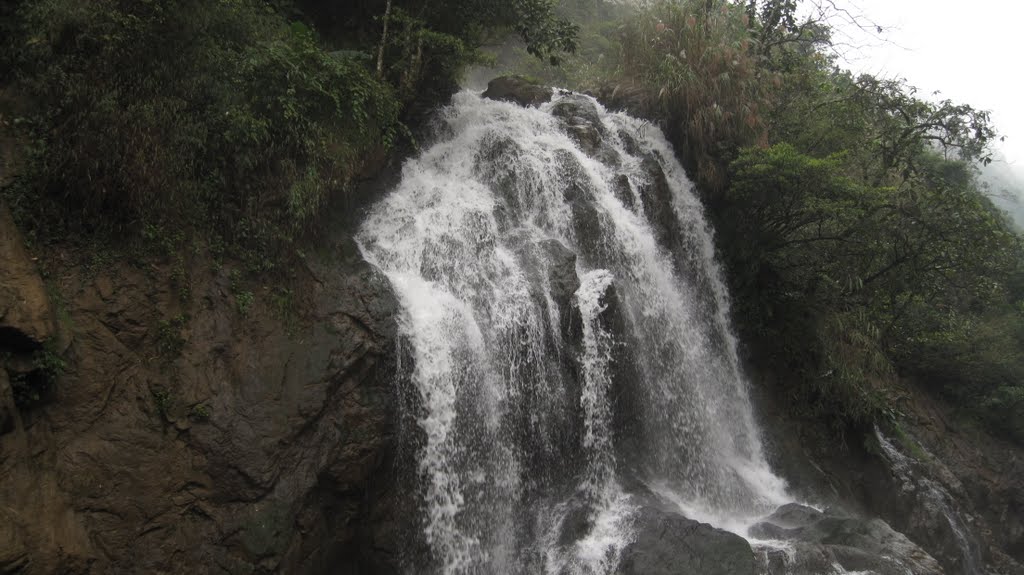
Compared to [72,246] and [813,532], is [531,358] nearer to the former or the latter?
[813,532]

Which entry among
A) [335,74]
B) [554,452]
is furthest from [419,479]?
[335,74]

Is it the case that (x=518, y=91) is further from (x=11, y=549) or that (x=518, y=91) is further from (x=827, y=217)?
(x=11, y=549)

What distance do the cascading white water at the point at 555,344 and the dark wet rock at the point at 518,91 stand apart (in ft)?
2.32

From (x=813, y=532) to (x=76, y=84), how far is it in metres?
9.79

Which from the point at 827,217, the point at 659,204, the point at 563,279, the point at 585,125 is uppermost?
the point at 827,217

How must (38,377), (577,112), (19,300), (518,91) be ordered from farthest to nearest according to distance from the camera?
1. (518,91)
2. (577,112)
3. (38,377)
4. (19,300)

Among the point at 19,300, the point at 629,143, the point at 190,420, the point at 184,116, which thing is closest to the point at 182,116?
the point at 184,116

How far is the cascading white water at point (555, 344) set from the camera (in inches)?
270

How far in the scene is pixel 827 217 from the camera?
1081 centimetres

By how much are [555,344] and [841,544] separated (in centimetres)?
431

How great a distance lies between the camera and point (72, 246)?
5.39 metres

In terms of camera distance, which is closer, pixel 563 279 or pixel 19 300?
pixel 19 300

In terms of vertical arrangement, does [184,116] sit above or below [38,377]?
above

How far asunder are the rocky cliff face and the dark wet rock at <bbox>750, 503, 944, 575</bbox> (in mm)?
4767
